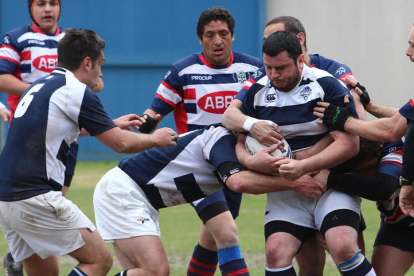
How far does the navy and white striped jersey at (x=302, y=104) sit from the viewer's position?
4359 mm

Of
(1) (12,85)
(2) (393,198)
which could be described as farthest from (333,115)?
(1) (12,85)

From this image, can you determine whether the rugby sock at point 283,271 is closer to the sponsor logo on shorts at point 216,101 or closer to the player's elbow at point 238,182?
the player's elbow at point 238,182

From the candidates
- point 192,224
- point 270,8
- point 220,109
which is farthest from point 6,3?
point 220,109

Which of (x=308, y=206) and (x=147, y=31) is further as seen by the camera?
(x=147, y=31)

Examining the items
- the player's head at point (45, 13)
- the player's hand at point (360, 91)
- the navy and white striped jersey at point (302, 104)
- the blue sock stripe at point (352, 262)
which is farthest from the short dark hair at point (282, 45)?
the player's head at point (45, 13)

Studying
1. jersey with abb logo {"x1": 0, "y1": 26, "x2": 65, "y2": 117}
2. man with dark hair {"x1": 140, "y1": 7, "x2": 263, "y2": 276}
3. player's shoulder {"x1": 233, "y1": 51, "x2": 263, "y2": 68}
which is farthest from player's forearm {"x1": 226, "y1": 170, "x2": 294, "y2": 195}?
jersey with abb logo {"x1": 0, "y1": 26, "x2": 65, "y2": 117}

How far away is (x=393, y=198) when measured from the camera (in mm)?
4660

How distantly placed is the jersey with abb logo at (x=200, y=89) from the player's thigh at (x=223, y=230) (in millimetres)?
968

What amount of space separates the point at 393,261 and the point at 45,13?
13.8 feet

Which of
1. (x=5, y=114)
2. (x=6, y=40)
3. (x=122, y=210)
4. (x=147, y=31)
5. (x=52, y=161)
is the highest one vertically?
(x=6, y=40)

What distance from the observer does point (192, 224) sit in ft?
29.9

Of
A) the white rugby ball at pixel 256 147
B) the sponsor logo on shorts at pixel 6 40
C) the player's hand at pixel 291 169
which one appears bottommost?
the player's hand at pixel 291 169

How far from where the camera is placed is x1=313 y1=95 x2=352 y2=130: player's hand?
13.8 ft

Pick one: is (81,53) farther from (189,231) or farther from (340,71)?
(189,231)
